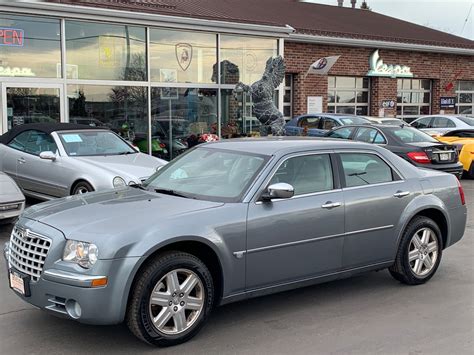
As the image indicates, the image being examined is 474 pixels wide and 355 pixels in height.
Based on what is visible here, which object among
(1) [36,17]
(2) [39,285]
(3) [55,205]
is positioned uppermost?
(1) [36,17]

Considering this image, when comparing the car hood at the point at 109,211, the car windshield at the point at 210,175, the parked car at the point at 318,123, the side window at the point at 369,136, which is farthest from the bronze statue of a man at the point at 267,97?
→ the car hood at the point at 109,211

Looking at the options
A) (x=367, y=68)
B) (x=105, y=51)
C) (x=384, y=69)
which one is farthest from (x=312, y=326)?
(x=384, y=69)

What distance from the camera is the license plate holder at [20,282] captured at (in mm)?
4172

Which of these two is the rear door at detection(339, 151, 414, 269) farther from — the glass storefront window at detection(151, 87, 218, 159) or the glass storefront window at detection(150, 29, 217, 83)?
the glass storefront window at detection(150, 29, 217, 83)

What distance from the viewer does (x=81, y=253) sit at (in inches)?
157

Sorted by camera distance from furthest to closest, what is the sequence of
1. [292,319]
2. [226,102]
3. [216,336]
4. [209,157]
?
[226,102], [209,157], [292,319], [216,336]

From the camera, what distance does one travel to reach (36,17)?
12.5 meters

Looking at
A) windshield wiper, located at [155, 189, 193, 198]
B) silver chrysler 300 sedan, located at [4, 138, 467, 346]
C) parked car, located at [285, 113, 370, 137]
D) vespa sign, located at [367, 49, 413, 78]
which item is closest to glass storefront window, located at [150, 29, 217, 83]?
parked car, located at [285, 113, 370, 137]

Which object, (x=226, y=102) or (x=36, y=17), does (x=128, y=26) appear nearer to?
(x=36, y=17)

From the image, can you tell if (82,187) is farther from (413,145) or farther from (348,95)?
(348,95)

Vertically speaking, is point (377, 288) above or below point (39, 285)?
below

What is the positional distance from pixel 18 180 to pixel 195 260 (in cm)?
680

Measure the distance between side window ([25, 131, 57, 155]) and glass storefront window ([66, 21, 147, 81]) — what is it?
369cm

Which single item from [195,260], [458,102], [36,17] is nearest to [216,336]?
[195,260]
